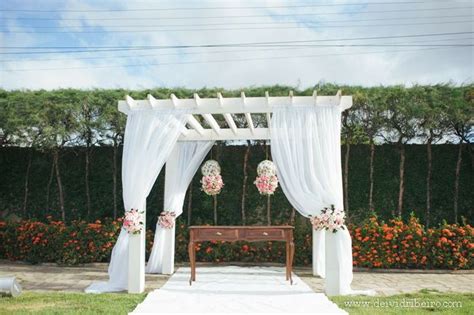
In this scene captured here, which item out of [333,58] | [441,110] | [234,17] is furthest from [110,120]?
[441,110]

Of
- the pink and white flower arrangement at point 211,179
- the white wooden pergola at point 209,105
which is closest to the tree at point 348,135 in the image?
the pink and white flower arrangement at point 211,179

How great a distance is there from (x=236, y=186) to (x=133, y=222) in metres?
3.57

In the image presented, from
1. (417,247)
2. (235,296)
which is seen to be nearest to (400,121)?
(417,247)

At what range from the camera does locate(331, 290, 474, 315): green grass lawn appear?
508cm

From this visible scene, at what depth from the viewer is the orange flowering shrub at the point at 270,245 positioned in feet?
27.3

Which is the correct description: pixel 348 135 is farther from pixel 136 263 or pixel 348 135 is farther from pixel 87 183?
pixel 87 183

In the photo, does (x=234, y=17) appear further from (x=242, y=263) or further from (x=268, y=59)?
(x=242, y=263)

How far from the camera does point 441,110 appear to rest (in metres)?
8.77

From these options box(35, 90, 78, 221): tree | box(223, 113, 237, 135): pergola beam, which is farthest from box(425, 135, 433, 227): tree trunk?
box(35, 90, 78, 221): tree

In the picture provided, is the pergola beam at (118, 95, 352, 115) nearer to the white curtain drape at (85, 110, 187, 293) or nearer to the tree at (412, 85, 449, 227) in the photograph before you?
the white curtain drape at (85, 110, 187, 293)

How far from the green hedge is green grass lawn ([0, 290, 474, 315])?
334cm

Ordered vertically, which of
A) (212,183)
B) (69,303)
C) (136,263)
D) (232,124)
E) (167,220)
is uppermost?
(232,124)

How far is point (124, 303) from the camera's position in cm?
538

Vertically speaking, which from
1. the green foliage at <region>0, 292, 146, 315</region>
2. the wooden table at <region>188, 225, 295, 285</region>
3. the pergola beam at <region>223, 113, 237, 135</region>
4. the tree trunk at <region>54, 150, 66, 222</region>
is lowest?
the green foliage at <region>0, 292, 146, 315</region>
